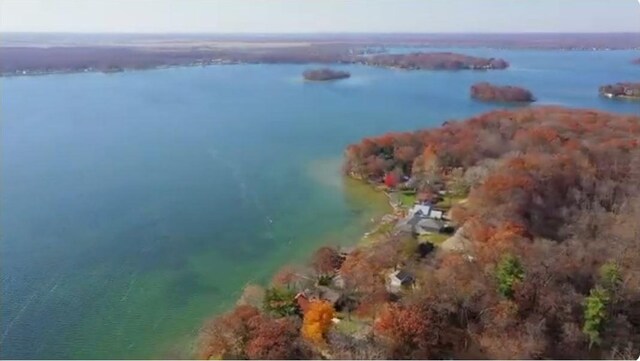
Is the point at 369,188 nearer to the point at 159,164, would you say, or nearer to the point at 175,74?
the point at 159,164

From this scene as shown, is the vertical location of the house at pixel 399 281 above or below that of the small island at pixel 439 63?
below

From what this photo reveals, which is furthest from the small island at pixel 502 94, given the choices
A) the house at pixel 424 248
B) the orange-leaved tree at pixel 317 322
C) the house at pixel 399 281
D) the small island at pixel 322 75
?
the orange-leaved tree at pixel 317 322

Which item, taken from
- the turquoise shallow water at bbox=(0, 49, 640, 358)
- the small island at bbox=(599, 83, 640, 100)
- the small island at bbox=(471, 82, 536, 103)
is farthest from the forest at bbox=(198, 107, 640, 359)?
the small island at bbox=(599, 83, 640, 100)

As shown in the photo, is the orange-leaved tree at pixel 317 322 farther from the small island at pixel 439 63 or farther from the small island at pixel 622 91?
the small island at pixel 439 63

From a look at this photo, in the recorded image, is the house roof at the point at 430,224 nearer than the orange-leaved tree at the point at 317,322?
No

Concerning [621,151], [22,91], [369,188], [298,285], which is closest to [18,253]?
[298,285]

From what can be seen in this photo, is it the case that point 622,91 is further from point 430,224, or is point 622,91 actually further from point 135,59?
point 135,59
